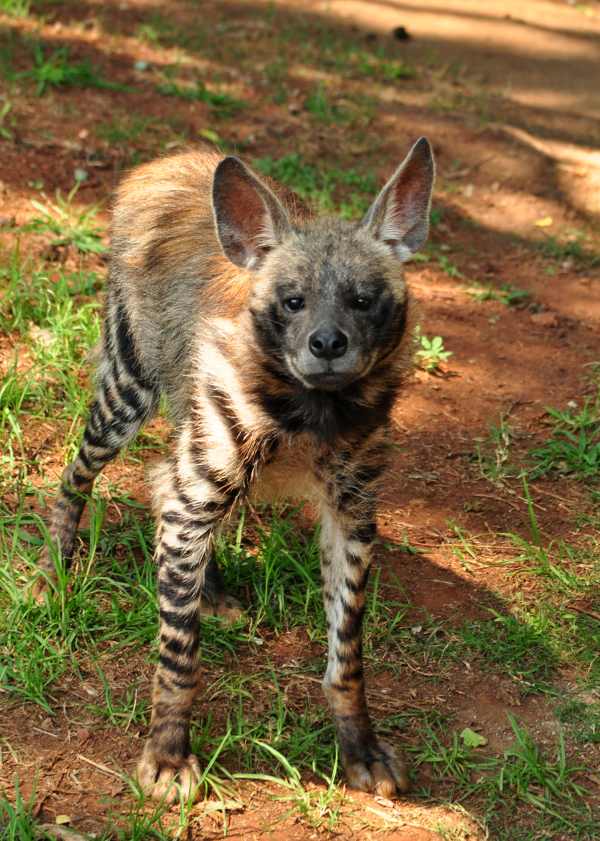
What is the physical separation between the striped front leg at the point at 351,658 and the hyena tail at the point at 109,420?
1.09 metres

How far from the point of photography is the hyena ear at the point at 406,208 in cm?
402

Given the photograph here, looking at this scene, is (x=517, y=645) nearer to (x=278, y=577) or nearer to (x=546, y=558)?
(x=546, y=558)

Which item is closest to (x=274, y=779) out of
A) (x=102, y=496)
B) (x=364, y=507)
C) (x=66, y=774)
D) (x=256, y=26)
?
(x=66, y=774)

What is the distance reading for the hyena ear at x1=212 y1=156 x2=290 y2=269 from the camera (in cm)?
396

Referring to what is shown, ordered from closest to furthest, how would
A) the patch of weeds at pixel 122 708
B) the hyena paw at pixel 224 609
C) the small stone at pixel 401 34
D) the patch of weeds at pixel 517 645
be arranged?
the patch of weeds at pixel 122 708
the patch of weeds at pixel 517 645
the hyena paw at pixel 224 609
the small stone at pixel 401 34

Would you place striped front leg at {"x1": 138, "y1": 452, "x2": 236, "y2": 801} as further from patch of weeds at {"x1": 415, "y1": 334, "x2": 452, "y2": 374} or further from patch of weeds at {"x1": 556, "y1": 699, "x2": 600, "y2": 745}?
patch of weeds at {"x1": 415, "y1": 334, "x2": 452, "y2": 374}

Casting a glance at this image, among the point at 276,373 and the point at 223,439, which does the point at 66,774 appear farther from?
the point at 276,373

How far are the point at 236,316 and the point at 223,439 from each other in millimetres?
435

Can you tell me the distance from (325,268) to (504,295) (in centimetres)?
333

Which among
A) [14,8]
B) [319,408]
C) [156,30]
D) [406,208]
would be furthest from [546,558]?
[14,8]

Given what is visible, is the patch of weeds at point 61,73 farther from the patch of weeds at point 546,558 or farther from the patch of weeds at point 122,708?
the patch of weeds at point 122,708

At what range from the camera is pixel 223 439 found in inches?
155

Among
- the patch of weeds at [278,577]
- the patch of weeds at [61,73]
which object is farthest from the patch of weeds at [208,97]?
the patch of weeds at [278,577]

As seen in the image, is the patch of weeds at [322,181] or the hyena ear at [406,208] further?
the patch of weeds at [322,181]
